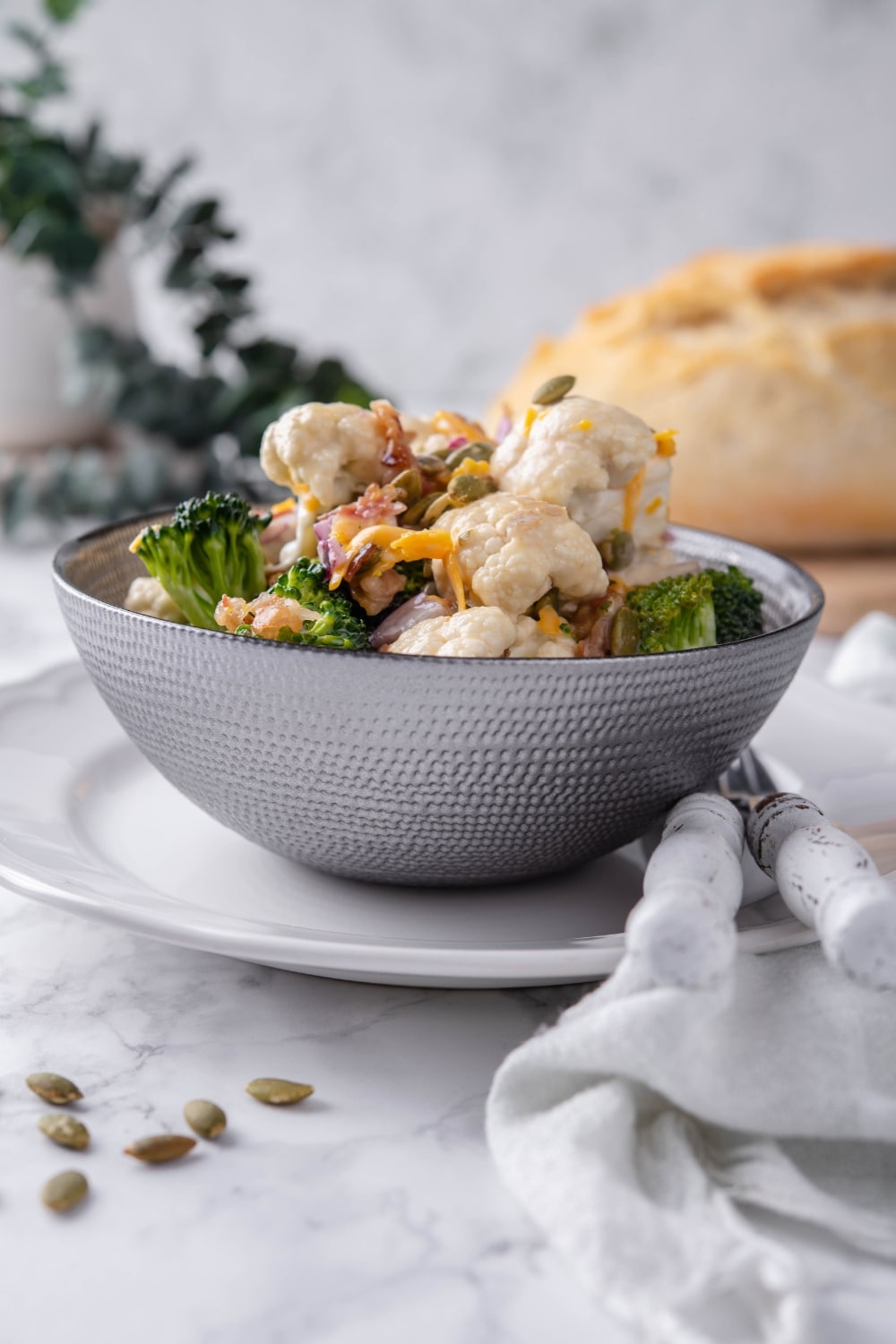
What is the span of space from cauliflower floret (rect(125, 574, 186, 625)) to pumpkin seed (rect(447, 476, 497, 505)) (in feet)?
1.23

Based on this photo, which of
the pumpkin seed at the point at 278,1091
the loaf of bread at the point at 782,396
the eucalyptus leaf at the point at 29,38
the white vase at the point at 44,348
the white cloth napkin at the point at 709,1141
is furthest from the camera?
the white vase at the point at 44,348

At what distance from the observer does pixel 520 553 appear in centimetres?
146

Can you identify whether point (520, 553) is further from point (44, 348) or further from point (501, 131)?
point (501, 131)

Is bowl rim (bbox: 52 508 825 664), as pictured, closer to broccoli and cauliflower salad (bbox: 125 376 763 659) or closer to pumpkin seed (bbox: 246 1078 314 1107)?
broccoli and cauliflower salad (bbox: 125 376 763 659)

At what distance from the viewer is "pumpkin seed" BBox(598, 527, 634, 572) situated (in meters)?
1.65

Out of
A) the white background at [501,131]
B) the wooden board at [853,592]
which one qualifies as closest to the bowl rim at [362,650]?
the wooden board at [853,592]

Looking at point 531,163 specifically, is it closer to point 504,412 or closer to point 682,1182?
point 504,412

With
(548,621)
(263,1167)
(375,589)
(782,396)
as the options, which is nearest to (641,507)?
(548,621)

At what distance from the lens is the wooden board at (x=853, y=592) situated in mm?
2943

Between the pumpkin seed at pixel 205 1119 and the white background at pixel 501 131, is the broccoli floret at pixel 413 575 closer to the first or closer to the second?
the pumpkin seed at pixel 205 1119

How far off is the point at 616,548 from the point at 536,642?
217mm

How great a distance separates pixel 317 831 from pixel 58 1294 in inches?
22.4

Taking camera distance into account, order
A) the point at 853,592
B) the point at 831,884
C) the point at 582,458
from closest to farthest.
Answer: the point at 831,884
the point at 582,458
the point at 853,592

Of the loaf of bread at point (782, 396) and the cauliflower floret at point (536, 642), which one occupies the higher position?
the cauliflower floret at point (536, 642)
